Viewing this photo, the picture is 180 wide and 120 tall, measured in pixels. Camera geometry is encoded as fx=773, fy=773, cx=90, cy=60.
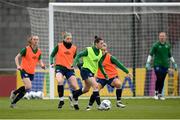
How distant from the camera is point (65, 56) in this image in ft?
65.3

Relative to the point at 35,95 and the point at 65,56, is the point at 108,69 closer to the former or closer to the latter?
the point at 65,56

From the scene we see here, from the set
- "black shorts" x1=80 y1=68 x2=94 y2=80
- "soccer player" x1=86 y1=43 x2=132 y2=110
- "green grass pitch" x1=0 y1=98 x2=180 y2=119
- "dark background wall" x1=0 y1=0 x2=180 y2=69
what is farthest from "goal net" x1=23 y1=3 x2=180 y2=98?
"green grass pitch" x1=0 y1=98 x2=180 y2=119

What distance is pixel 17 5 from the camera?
33.0 m

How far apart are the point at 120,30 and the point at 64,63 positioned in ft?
33.7

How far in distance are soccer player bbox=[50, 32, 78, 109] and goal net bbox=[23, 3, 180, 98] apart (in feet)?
18.6

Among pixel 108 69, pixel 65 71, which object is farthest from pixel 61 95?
pixel 108 69

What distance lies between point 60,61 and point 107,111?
213cm

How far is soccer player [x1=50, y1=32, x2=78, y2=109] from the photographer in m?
19.5

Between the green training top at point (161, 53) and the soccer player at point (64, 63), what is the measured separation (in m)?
5.01

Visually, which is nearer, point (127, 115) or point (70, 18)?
point (127, 115)

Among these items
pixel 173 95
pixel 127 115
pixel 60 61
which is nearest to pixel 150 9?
pixel 173 95

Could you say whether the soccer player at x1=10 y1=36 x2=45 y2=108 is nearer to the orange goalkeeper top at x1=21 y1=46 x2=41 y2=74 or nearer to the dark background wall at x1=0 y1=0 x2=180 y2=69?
the orange goalkeeper top at x1=21 y1=46 x2=41 y2=74

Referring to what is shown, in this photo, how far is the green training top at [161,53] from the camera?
80.6 ft

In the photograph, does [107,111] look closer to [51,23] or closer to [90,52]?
[90,52]
